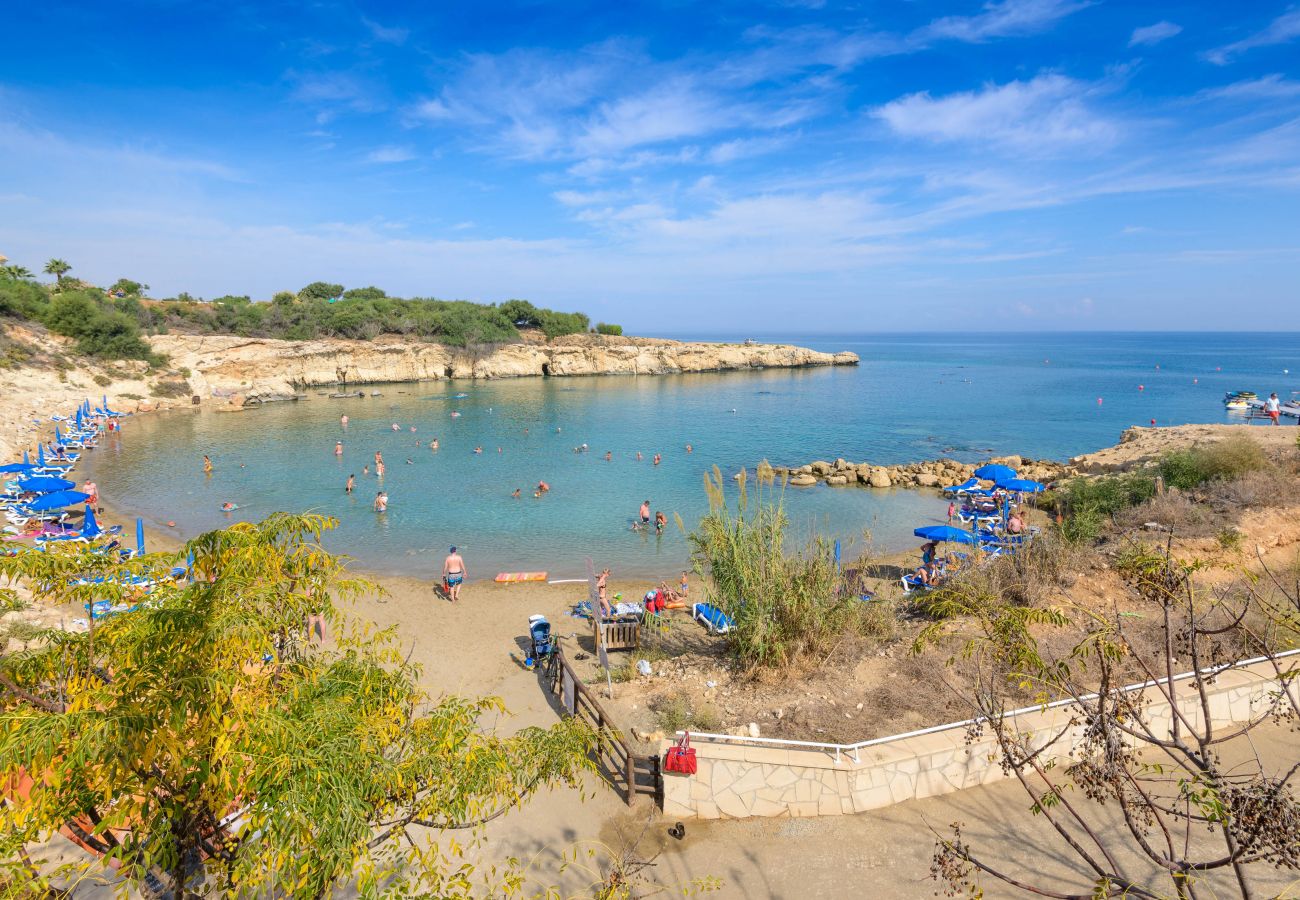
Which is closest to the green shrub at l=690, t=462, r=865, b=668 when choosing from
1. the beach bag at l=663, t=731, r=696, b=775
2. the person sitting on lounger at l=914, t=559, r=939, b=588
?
the beach bag at l=663, t=731, r=696, b=775

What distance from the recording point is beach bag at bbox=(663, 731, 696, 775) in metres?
7.39

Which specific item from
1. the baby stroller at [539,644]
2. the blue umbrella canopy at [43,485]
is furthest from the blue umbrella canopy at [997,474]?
the blue umbrella canopy at [43,485]

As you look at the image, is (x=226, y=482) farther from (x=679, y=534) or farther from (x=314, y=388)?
(x=314, y=388)

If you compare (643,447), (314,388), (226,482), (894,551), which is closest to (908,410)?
(643,447)

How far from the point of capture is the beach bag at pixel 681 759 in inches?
291

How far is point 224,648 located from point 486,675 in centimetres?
861

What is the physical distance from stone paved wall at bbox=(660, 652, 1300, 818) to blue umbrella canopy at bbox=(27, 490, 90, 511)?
66.3 feet

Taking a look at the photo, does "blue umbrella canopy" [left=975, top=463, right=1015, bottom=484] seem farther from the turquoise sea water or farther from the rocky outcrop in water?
the rocky outcrop in water

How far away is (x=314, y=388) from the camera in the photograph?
6366cm

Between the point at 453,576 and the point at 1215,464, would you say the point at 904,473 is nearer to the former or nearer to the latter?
the point at 1215,464

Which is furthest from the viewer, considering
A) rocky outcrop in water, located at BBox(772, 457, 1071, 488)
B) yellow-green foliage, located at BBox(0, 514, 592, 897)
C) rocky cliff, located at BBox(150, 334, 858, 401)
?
rocky cliff, located at BBox(150, 334, 858, 401)

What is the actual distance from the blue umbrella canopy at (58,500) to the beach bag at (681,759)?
66.1ft

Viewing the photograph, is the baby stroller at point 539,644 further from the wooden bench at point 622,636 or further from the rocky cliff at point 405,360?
the rocky cliff at point 405,360

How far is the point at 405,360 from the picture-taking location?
7031 cm
